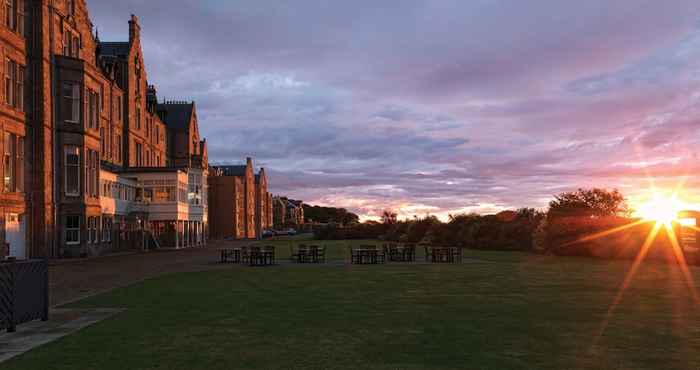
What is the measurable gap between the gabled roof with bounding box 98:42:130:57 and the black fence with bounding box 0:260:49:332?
1769 inches

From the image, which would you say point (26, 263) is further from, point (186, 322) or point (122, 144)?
point (122, 144)

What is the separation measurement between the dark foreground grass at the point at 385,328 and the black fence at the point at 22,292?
1442 millimetres

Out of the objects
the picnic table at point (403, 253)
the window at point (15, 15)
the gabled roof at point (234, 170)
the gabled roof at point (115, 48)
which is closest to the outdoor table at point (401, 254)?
the picnic table at point (403, 253)

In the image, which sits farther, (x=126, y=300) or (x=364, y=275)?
(x=364, y=275)

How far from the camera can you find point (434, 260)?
3173 cm

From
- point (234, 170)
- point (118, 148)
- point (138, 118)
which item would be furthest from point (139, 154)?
point (234, 170)

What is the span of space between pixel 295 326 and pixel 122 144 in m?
45.2

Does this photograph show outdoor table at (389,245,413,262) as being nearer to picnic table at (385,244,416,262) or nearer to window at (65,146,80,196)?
picnic table at (385,244,416,262)

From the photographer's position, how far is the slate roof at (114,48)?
173 feet

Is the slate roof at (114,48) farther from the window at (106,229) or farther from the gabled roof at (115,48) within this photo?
the window at (106,229)

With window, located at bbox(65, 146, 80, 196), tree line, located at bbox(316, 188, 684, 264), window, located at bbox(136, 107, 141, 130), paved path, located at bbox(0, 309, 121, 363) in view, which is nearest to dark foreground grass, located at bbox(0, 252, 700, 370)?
paved path, located at bbox(0, 309, 121, 363)

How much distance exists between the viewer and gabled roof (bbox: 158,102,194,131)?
70375 mm

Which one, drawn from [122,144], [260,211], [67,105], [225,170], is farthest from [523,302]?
[260,211]

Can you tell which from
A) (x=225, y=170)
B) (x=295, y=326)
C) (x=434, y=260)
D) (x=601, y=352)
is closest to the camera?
(x=601, y=352)
